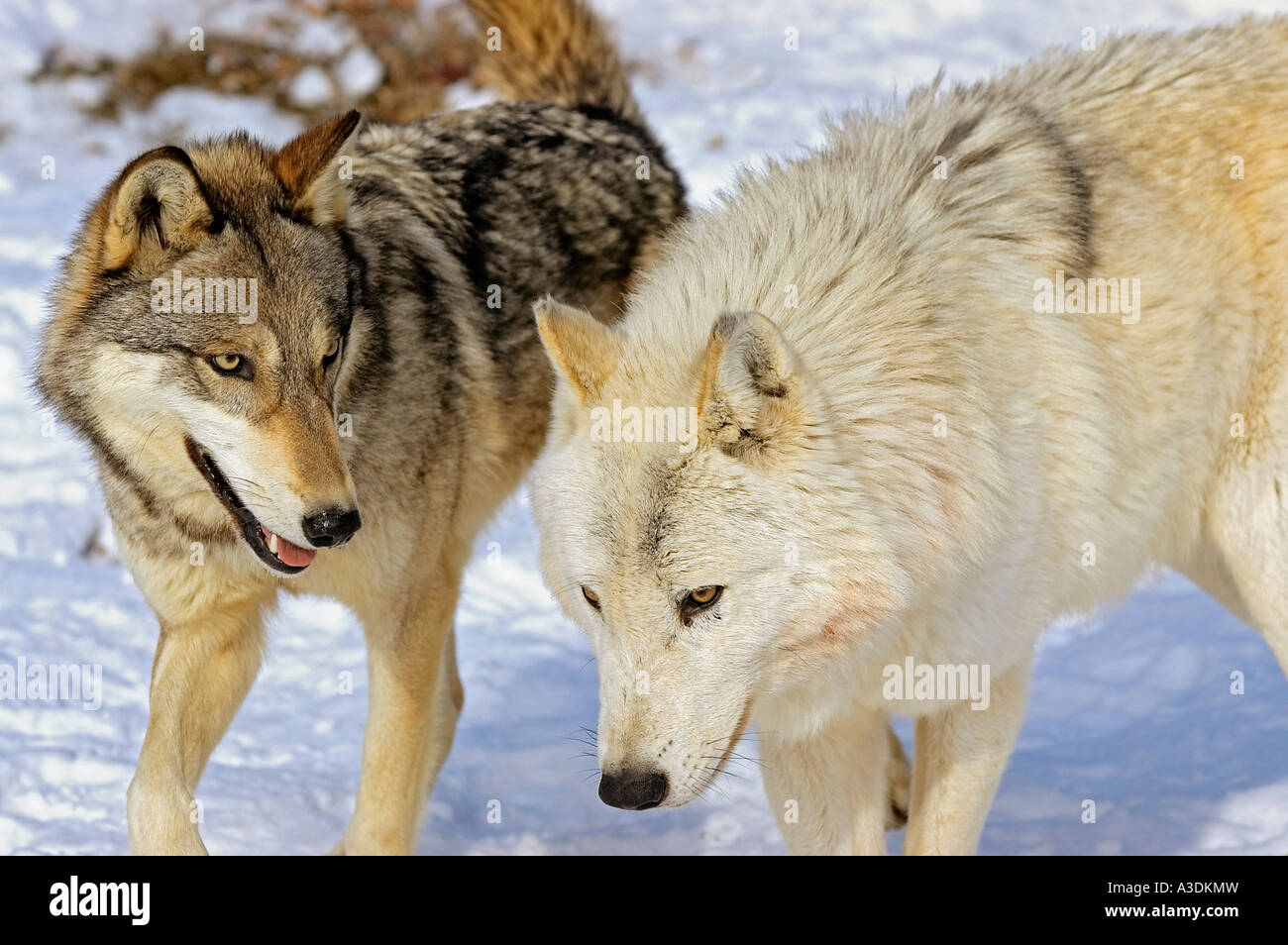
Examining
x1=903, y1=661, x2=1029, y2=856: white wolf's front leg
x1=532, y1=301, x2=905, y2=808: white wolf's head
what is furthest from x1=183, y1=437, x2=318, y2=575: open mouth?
x1=903, y1=661, x2=1029, y2=856: white wolf's front leg

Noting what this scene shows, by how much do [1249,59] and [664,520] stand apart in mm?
2408

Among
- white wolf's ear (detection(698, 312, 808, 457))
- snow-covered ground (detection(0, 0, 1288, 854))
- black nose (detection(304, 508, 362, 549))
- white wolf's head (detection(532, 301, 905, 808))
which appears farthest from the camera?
snow-covered ground (detection(0, 0, 1288, 854))

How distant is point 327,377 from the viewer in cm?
393

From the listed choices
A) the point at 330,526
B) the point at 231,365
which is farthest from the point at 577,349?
the point at 231,365

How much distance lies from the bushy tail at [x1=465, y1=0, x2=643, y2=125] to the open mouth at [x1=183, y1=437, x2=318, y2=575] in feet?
8.17

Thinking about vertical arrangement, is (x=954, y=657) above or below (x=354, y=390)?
below

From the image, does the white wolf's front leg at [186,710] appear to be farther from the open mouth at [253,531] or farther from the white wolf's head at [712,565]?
the white wolf's head at [712,565]

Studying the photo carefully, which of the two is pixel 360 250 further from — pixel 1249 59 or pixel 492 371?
pixel 1249 59

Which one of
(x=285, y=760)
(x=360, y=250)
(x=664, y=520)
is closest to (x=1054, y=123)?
(x=664, y=520)

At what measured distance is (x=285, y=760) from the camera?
18.9 ft

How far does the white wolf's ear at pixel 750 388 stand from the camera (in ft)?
10.2

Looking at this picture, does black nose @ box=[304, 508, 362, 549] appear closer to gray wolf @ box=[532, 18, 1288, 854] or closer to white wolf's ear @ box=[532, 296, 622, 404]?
gray wolf @ box=[532, 18, 1288, 854]

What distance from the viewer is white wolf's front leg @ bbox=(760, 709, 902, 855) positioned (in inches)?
163

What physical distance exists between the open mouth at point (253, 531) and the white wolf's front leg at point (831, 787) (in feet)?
4.64
